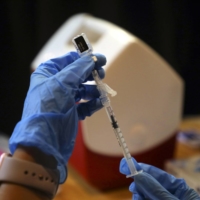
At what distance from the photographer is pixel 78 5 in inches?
54.1

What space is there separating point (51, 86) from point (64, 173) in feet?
0.54

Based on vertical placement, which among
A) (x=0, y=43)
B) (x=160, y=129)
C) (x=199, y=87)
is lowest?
(x=199, y=87)

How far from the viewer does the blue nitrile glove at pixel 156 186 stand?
23.6 inches

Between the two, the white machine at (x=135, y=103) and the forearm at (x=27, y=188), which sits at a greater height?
the forearm at (x=27, y=188)

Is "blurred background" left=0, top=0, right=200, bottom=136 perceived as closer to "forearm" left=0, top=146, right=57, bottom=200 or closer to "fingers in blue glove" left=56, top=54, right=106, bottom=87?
"fingers in blue glove" left=56, top=54, right=106, bottom=87

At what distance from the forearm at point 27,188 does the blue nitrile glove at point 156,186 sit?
0.51 ft

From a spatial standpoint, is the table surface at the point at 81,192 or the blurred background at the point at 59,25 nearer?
the table surface at the point at 81,192

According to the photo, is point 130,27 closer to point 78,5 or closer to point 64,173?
point 78,5

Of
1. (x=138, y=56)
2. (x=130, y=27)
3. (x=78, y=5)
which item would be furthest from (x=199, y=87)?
(x=138, y=56)

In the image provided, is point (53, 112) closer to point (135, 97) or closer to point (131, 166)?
point (131, 166)

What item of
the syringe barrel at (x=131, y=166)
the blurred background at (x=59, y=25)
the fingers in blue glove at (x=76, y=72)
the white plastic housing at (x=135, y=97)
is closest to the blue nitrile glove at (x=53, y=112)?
the fingers in blue glove at (x=76, y=72)

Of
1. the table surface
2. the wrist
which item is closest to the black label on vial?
the wrist

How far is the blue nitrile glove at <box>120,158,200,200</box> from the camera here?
600 mm

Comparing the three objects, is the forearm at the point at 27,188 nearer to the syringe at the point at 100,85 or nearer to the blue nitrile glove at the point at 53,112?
the blue nitrile glove at the point at 53,112
